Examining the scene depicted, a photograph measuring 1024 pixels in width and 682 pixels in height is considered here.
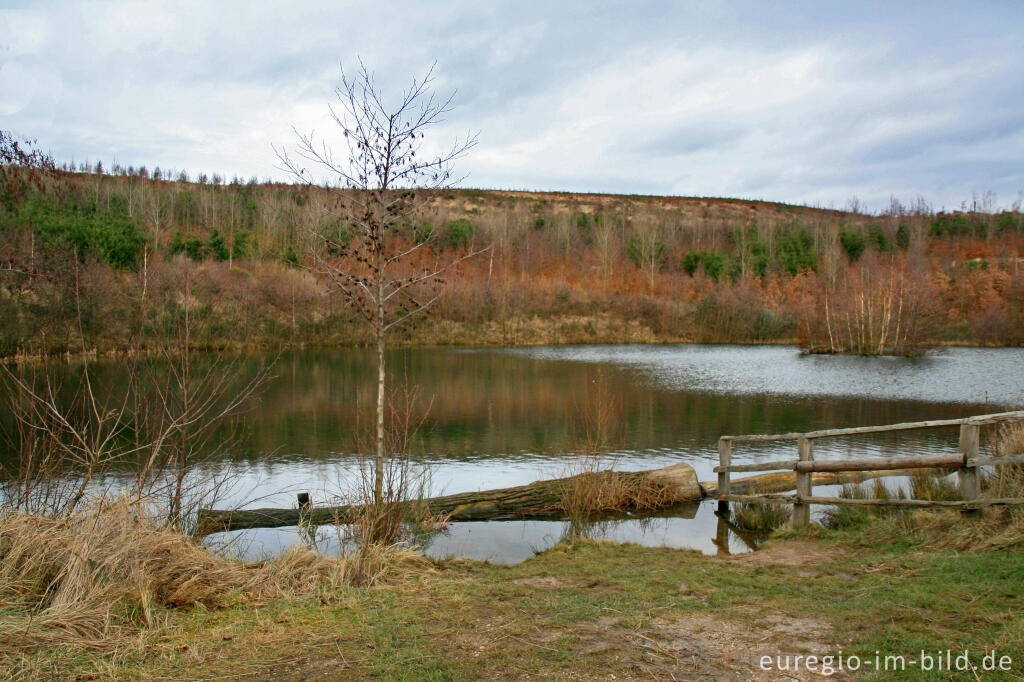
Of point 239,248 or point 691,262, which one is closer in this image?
point 239,248

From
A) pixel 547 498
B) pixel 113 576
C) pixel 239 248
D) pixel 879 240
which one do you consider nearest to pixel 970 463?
pixel 547 498

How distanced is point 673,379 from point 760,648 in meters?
27.5

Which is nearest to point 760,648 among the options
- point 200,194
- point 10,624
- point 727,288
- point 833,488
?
point 10,624

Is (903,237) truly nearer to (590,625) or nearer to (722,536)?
(722,536)

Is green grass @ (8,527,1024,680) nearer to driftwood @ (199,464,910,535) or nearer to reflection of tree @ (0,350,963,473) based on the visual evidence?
driftwood @ (199,464,910,535)

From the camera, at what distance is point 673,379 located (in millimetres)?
31438

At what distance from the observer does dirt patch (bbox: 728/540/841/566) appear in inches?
288

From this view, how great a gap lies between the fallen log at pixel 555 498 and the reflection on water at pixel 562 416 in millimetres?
274

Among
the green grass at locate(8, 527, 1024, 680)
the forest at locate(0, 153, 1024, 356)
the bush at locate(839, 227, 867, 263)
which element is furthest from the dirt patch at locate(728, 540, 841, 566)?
the bush at locate(839, 227, 867, 263)

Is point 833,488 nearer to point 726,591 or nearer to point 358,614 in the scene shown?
point 726,591

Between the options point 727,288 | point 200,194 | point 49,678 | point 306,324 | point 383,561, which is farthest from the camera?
point 200,194

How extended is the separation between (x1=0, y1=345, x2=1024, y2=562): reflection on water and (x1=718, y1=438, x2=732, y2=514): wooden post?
33 cm

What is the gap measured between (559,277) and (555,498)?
210 ft

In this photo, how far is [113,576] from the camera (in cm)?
521
